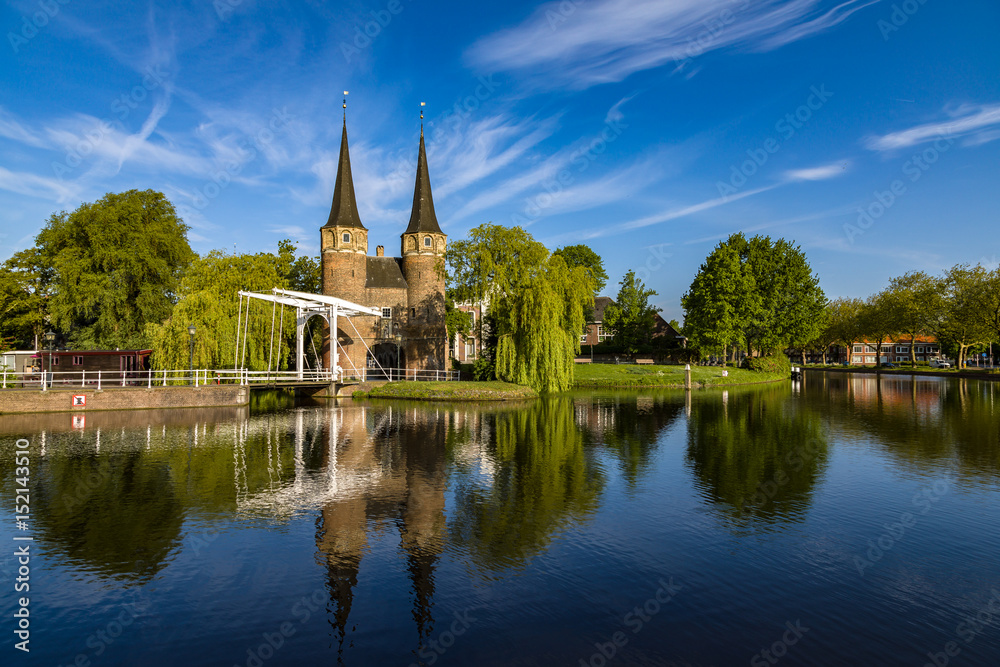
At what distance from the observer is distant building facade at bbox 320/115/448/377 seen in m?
39.8

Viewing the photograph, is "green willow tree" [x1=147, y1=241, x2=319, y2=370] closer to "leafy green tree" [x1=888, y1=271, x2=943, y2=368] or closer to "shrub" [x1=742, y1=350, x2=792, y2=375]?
"shrub" [x1=742, y1=350, x2=792, y2=375]

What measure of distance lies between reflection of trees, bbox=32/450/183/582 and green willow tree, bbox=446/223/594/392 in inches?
896

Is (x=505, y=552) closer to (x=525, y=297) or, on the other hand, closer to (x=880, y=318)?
(x=525, y=297)

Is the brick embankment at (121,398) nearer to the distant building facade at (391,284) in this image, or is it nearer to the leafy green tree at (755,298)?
the distant building facade at (391,284)

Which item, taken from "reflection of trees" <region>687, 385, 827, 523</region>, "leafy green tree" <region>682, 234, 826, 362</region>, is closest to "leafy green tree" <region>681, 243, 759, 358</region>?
"leafy green tree" <region>682, 234, 826, 362</region>

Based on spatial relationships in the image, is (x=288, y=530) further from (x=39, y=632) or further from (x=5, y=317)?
(x=5, y=317)

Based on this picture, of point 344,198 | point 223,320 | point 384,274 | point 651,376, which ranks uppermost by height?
point 344,198

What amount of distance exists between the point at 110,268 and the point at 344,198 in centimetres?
1561

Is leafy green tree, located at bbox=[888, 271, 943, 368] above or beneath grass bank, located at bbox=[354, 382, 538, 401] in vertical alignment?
above

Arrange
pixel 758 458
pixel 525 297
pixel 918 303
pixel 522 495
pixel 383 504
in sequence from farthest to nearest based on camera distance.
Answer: pixel 918 303, pixel 525 297, pixel 758 458, pixel 522 495, pixel 383 504

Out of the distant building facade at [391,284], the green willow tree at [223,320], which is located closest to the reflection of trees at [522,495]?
the green willow tree at [223,320]

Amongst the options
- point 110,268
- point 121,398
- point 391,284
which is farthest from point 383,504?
point 110,268

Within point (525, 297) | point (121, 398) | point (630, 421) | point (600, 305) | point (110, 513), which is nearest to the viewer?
point (110, 513)

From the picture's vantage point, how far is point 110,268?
36.2 m
